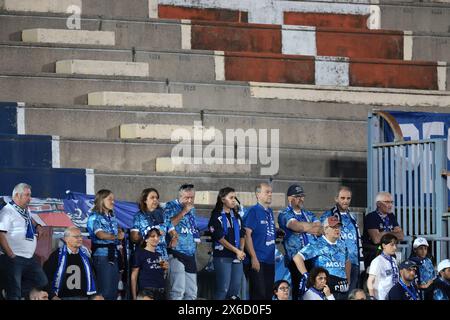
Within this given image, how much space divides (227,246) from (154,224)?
3.07 feet

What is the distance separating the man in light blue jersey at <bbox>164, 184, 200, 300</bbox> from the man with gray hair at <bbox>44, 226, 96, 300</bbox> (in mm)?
1143

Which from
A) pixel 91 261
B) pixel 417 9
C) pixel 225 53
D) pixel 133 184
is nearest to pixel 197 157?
pixel 133 184

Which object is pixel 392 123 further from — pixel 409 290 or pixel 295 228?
pixel 409 290

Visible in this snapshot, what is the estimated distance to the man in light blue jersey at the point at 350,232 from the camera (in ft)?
63.0

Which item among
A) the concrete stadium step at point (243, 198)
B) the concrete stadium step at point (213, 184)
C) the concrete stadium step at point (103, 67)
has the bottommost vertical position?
the concrete stadium step at point (243, 198)

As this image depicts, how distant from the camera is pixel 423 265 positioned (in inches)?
764

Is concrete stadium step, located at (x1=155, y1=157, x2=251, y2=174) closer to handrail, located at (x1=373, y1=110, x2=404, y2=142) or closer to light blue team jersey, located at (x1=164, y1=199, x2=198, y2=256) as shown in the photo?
handrail, located at (x1=373, y1=110, x2=404, y2=142)

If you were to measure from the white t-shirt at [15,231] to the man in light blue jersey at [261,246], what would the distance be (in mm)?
2679

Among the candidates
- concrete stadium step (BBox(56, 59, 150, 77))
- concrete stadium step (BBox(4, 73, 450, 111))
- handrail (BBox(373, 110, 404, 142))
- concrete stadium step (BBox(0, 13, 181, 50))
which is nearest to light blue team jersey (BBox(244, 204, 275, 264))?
handrail (BBox(373, 110, 404, 142))

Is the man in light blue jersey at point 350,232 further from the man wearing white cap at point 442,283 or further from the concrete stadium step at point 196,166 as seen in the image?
the concrete stadium step at point 196,166

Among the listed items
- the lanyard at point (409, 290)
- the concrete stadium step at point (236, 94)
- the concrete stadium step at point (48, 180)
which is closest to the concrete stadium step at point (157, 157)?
the concrete stadium step at point (48, 180)

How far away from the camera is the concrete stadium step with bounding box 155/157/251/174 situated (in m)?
21.4

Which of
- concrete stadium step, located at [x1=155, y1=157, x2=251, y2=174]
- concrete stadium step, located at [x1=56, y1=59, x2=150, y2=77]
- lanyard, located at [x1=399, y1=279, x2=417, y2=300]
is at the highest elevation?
concrete stadium step, located at [x1=56, y1=59, x2=150, y2=77]

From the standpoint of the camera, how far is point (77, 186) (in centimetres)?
2036
